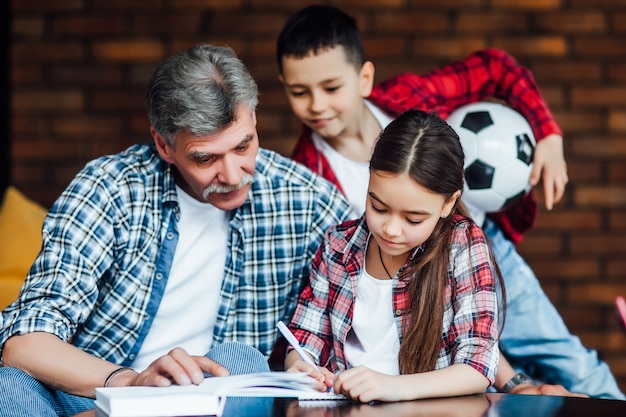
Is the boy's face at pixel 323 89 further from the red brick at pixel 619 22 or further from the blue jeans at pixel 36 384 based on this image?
the red brick at pixel 619 22

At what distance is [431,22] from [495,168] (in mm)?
1411

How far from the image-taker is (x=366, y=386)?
1.62m

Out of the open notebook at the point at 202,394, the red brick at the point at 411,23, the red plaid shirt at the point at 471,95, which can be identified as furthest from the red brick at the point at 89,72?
the open notebook at the point at 202,394

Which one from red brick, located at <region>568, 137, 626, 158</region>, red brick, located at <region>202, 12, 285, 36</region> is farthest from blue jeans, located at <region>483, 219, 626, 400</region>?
red brick, located at <region>202, 12, 285, 36</region>

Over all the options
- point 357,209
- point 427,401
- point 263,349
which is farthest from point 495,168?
point 427,401

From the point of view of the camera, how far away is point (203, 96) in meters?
2.14

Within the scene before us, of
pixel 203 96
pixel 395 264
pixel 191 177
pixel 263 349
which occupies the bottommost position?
pixel 263 349

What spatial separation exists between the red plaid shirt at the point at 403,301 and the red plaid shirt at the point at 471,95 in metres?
0.59

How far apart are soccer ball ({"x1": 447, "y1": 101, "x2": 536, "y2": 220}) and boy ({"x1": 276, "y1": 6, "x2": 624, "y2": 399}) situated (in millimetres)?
53

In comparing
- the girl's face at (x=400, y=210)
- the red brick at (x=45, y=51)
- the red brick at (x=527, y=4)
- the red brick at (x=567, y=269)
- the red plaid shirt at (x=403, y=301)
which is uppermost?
the red brick at (x=527, y=4)

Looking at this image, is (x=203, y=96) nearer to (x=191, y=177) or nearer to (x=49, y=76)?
(x=191, y=177)

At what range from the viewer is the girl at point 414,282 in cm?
183

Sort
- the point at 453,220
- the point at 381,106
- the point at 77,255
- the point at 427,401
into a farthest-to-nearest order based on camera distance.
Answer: the point at 381,106, the point at 77,255, the point at 453,220, the point at 427,401

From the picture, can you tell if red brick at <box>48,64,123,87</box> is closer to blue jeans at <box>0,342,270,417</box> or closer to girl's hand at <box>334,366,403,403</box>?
blue jeans at <box>0,342,270,417</box>
